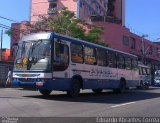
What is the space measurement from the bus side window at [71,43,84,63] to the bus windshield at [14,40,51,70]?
188 cm

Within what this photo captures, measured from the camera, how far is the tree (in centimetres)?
4059

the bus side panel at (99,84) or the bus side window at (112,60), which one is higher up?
the bus side window at (112,60)

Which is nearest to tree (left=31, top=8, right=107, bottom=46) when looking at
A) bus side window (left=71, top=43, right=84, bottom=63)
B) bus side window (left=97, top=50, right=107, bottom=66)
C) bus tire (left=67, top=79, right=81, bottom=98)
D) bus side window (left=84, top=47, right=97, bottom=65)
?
bus side window (left=97, top=50, right=107, bottom=66)

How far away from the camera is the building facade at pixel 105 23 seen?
55.5m

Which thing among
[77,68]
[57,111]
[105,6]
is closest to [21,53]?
[77,68]

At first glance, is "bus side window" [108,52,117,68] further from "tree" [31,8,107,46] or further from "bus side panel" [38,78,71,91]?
"tree" [31,8,107,46]

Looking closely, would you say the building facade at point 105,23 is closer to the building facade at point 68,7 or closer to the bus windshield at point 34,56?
the building facade at point 68,7

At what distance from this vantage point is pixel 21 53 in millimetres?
18312

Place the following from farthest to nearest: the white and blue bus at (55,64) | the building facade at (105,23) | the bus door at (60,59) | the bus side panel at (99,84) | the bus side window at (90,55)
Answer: the building facade at (105,23), the bus side panel at (99,84), the bus side window at (90,55), the bus door at (60,59), the white and blue bus at (55,64)

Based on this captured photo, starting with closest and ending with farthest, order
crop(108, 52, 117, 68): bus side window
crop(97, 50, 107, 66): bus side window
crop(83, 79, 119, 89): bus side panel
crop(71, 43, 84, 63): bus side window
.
Result: crop(71, 43, 84, 63): bus side window
crop(83, 79, 119, 89): bus side panel
crop(97, 50, 107, 66): bus side window
crop(108, 52, 117, 68): bus side window

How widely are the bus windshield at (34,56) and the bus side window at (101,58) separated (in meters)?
5.50

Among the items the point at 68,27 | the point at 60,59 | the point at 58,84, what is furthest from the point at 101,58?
the point at 68,27

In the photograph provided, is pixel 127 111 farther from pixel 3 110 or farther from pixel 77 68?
pixel 77 68

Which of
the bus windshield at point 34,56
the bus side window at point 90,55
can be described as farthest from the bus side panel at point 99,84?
the bus windshield at point 34,56
